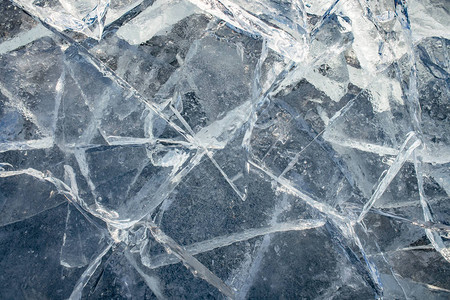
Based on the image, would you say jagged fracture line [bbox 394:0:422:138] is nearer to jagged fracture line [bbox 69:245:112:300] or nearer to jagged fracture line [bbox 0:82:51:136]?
jagged fracture line [bbox 69:245:112:300]

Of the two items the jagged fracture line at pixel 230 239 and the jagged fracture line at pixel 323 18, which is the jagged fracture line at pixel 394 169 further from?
the jagged fracture line at pixel 323 18

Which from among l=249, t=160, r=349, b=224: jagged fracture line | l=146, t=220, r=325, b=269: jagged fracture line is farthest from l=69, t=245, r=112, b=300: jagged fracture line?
l=249, t=160, r=349, b=224: jagged fracture line

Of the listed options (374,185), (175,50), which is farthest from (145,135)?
(374,185)

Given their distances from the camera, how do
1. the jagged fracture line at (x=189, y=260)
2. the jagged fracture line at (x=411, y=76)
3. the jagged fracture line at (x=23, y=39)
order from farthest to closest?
the jagged fracture line at (x=23, y=39) < the jagged fracture line at (x=411, y=76) < the jagged fracture line at (x=189, y=260)

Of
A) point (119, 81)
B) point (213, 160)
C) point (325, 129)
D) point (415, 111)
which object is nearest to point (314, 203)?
point (325, 129)

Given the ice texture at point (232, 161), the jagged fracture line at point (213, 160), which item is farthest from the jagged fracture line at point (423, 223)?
the jagged fracture line at point (213, 160)

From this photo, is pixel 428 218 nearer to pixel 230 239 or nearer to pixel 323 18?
pixel 230 239
